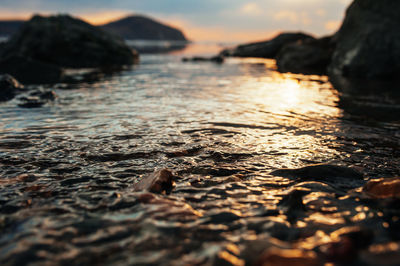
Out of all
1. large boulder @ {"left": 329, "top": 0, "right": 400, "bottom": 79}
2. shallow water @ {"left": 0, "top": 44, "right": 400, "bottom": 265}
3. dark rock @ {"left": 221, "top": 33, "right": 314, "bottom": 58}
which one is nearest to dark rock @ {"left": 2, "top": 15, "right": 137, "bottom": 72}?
large boulder @ {"left": 329, "top": 0, "right": 400, "bottom": 79}

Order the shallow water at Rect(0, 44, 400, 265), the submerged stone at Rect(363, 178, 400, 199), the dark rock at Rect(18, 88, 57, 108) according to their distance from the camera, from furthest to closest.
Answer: the dark rock at Rect(18, 88, 57, 108) < the submerged stone at Rect(363, 178, 400, 199) < the shallow water at Rect(0, 44, 400, 265)

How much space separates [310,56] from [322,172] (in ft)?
79.4

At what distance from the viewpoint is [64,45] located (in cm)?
2770

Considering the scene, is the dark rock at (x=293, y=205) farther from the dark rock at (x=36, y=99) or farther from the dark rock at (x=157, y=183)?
the dark rock at (x=36, y=99)

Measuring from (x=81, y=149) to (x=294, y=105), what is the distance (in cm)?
699

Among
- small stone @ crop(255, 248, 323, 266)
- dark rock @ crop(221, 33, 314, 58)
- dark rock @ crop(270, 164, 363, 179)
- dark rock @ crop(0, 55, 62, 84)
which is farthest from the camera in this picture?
dark rock @ crop(221, 33, 314, 58)

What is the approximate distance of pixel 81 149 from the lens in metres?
5.12

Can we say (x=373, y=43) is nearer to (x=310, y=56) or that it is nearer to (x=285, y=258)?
(x=310, y=56)

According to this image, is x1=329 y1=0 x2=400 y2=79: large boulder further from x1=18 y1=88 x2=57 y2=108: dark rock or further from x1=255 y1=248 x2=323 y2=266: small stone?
x1=255 y1=248 x2=323 y2=266: small stone

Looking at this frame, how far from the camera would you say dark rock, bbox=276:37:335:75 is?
25141mm

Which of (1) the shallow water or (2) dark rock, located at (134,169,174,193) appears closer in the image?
(1) the shallow water

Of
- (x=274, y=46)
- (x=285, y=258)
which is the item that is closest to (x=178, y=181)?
(x=285, y=258)

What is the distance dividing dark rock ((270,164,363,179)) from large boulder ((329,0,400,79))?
16195mm

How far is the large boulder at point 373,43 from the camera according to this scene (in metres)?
16.9
